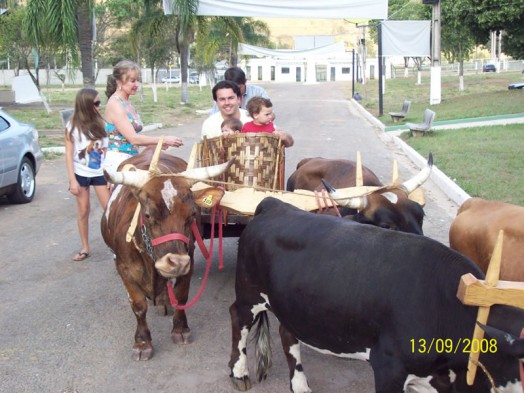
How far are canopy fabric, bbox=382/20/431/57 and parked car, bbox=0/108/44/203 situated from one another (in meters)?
16.3

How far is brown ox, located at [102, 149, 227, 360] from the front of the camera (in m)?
4.29

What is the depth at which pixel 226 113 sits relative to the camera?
6863 millimetres

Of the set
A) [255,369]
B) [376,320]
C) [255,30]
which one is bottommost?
[255,369]

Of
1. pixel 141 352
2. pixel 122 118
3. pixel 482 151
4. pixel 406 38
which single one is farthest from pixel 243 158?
pixel 406 38

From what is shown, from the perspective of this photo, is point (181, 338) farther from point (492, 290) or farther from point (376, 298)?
point (492, 290)

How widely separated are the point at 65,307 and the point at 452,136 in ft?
43.2

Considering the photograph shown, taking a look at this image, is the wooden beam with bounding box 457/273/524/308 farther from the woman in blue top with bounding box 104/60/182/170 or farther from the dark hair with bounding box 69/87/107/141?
the dark hair with bounding box 69/87/107/141

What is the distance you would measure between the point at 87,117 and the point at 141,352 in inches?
125

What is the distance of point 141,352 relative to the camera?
5.07 m

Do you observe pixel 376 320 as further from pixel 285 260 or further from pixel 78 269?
pixel 78 269

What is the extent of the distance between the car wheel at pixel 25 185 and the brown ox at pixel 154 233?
5757 mm

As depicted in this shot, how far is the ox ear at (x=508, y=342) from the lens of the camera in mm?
2637

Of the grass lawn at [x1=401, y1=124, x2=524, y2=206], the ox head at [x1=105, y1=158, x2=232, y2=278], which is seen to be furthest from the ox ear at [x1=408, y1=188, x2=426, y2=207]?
the grass lawn at [x1=401, y1=124, x2=524, y2=206]

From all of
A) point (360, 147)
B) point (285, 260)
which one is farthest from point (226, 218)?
point (360, 147)
